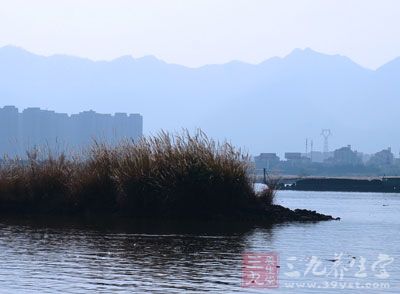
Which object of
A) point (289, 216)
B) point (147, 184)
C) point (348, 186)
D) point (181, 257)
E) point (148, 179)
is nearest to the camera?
point (181, 257)

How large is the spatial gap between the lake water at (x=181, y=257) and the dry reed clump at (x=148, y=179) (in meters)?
2.51

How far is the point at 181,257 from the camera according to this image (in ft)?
60.7

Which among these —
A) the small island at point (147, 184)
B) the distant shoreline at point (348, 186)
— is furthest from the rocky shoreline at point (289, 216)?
the distant shoreline at point (348, 186)

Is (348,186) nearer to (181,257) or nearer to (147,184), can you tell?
(147,184)

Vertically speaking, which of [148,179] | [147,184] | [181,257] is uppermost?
[148,179]

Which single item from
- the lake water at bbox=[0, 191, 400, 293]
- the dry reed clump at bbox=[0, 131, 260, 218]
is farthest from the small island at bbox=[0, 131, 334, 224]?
the lake water at bbox=[0, 191, 400, 293]

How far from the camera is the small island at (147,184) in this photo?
30.1m

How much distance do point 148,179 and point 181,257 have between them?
1155cm

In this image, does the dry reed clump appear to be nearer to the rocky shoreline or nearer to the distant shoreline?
the rocky shoreline

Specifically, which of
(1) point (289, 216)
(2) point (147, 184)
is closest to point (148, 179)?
(2) point (147, 184)

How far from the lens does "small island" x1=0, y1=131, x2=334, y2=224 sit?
30.1 meters

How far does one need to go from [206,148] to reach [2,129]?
166 metres

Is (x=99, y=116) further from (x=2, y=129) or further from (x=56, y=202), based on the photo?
(x=56, y=202)

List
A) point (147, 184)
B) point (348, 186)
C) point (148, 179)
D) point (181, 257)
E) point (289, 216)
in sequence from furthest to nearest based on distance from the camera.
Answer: point (348, 186) → point (289, 216) → point (147, 184) → point (148, 179) → point (181, 257)
